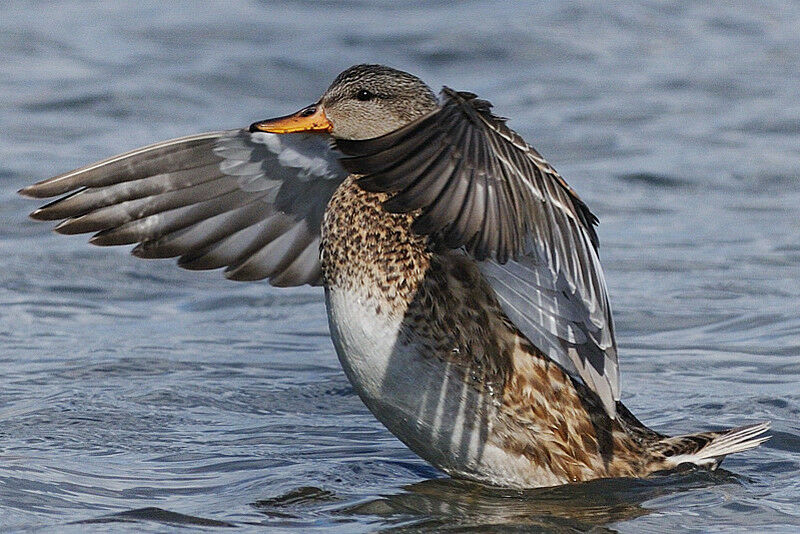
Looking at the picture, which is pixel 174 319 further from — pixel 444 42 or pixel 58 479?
pixel 444 42

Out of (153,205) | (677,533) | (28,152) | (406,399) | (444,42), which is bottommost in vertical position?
(677,533)

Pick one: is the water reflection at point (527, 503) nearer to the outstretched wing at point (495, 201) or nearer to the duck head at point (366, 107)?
the outstretched wing at point (495, 201)

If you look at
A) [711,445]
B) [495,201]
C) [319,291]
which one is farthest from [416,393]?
[319,291]

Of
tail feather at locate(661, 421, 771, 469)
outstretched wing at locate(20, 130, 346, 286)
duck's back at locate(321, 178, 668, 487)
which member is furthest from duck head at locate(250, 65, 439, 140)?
tail feather at locate(661, 421, 771, 469)

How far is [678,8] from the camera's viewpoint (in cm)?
1517

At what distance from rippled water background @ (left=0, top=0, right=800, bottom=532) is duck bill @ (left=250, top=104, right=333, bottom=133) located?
4.43 ft

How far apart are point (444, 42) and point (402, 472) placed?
8689 mm

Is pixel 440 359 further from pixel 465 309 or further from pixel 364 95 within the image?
pixel 364 95

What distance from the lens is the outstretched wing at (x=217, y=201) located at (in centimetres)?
606

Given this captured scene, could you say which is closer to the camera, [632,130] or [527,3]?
[632,130]

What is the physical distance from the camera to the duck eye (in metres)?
5.57

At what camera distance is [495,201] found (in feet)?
14.6

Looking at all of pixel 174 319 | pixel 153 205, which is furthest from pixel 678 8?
pixel 153 205

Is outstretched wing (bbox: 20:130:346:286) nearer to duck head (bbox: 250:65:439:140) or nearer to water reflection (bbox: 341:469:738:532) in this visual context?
duck head (bbox: 250:65:439:140)
